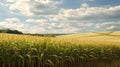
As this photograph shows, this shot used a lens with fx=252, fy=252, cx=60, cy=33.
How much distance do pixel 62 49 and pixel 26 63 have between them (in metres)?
2.38

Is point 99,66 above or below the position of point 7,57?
below

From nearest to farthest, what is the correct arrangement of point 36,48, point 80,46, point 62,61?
point 36,48 → point 62,61 → point 80,46

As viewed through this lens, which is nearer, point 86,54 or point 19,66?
point 19,66

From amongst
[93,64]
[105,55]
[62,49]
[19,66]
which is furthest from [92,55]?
[19,66]

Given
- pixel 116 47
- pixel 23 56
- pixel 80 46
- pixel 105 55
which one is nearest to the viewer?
pixel 23 56

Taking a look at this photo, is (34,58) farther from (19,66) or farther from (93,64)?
(93,64)

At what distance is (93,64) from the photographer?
13609 millimetres

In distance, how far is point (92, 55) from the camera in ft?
46.7

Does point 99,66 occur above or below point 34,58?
below

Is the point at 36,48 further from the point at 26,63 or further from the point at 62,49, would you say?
the point at 62,49

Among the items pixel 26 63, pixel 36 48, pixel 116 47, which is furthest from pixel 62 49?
pixel 116 47

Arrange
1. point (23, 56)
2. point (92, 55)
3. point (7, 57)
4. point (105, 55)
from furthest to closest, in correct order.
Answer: point (105, 55) → point (92, 55) → point (23, 56) → point (7, 57)

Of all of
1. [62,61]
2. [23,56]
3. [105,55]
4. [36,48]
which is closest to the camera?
[23,56]

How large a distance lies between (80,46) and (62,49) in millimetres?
2337
